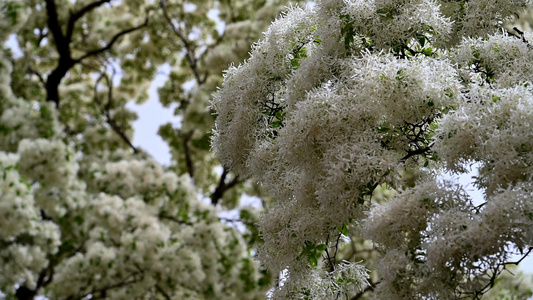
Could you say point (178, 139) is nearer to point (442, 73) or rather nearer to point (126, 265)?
point (126, 265)

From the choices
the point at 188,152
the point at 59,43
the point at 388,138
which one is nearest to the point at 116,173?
the point at 188,152

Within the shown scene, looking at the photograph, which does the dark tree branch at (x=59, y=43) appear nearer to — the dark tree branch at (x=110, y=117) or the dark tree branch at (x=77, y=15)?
the dark tree branch at (x=77, y=15)

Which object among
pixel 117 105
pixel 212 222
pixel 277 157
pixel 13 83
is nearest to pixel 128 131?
pixel 117 105

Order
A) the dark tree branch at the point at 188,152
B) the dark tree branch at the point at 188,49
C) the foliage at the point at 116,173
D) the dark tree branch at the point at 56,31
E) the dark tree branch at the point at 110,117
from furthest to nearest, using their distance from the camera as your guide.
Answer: the dark tree branch at the point at 188,49 < the dark tree branch at the point at 110,117 < the dark tree branch at the point at 188,152 < the dark tree branch at the point at 56,31 < the foliage at the point at 116,173

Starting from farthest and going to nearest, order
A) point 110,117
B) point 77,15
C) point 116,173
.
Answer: point 110,117 < point 77,15 < point 116,173

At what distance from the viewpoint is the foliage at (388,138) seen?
3.01 m

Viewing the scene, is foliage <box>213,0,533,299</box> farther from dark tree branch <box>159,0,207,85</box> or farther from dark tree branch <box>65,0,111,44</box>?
dark tree branch <box>159,0,207,85</box>

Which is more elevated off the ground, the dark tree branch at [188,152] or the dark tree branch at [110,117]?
the dark tree branch at [110,117]

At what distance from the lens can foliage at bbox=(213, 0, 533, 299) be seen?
3.01 m

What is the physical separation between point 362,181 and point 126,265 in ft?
26.9

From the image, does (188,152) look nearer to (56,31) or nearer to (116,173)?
(116,173)

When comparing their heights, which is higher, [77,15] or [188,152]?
[77,15]

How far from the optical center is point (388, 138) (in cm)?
365

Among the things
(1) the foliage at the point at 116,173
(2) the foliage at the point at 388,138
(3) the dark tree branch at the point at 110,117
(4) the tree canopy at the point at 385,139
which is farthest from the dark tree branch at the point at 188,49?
(2) the foliage at the point at 388,138
